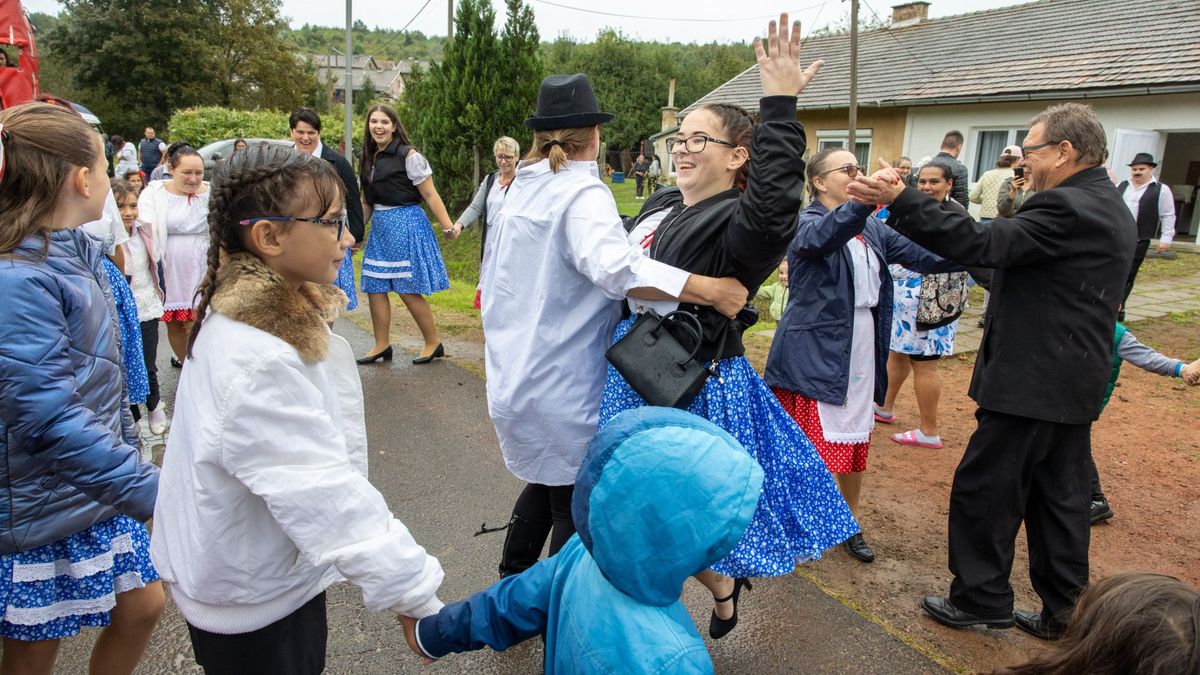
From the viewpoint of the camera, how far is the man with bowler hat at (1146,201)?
798 centimetres

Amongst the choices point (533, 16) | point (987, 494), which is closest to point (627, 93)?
point (533, 16)

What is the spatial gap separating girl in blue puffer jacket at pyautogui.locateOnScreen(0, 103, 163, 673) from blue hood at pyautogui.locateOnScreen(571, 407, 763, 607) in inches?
51.2

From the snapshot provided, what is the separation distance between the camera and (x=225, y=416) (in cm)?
148

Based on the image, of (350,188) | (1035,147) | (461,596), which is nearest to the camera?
(1035,147)

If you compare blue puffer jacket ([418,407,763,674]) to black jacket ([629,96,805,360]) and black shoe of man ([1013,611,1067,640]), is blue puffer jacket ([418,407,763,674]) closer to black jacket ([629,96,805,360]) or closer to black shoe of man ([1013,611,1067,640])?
black jacket ([629,96,805,360])

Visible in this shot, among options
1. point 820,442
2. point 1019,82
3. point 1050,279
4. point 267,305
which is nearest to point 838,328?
point 820,442

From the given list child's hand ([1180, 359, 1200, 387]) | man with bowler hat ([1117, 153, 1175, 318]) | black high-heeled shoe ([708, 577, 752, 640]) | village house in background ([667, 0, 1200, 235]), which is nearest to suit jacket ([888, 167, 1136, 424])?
child's hand ([1180, 359, 1200, 387])

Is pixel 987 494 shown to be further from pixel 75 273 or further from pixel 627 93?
pixel 627 93

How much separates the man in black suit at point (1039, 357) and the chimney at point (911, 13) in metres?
23.6

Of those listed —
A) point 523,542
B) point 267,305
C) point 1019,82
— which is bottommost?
point 523,542

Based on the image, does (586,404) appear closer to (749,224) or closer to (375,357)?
(749,224)

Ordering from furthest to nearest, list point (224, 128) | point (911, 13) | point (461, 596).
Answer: point (224, 128)
point (911, 13)
point (461, 596)

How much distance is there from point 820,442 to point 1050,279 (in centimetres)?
120

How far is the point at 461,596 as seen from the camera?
10.4ft
